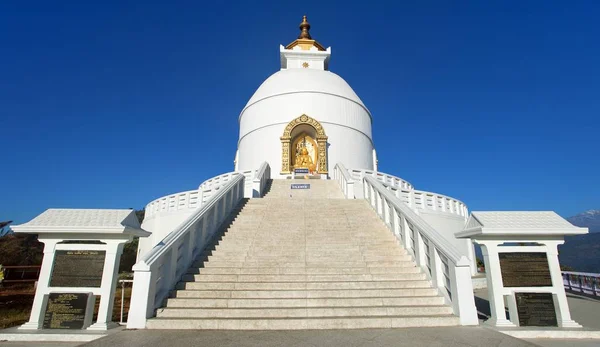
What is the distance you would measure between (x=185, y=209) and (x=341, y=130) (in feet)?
45.9

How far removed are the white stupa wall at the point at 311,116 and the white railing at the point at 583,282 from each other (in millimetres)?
14079

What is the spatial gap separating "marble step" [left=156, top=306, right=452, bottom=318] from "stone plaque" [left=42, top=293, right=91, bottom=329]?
126 centimetres

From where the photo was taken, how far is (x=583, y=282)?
11078 millimetres

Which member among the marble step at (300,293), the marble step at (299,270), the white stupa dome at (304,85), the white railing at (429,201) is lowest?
the marble step at (300,293)

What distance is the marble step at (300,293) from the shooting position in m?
5.77

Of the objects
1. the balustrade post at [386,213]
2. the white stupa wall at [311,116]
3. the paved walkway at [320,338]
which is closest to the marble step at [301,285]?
the paved walkway at [320,338]

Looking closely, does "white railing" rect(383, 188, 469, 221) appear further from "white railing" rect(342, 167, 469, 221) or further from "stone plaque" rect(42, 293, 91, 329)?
"stone plaque" rect(42, 293, 91, 329)

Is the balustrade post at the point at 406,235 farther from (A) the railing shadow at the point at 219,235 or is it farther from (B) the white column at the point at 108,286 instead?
(B) the white column at the point at 108,286

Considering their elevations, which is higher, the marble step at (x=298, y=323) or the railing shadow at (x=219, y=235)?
the railing shadow at (x=219, y=235)

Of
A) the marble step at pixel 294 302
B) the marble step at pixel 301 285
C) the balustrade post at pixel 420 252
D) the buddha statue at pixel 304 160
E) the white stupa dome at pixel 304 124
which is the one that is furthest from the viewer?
the white stupa dome at pixel 304 124

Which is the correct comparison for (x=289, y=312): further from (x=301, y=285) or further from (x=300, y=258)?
(x=300, y=258)

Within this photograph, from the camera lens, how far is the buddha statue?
75.2 feet

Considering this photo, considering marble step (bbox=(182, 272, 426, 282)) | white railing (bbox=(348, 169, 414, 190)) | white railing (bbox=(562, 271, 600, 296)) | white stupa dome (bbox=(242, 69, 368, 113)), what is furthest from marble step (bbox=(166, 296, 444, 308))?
white stupa dome (bbox=(242, 69, 368, 113))

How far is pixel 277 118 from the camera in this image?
24.3 m
